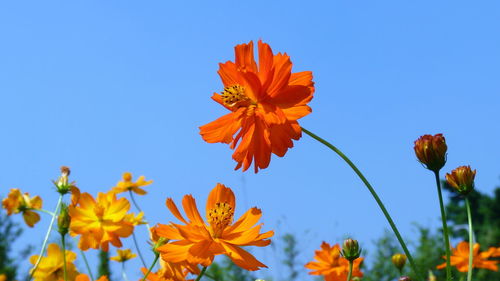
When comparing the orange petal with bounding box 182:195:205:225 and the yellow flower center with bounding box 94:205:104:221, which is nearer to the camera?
the orange petal with bounding box 182:195:205:225

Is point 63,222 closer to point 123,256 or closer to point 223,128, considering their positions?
point 223,128

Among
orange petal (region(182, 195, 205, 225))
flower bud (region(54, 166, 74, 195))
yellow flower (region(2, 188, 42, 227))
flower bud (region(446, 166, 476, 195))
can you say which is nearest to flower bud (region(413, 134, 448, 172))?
flower bud (region(446, 166, 476, 195))

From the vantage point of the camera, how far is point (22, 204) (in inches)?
108

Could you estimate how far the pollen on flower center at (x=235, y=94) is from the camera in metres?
1.36

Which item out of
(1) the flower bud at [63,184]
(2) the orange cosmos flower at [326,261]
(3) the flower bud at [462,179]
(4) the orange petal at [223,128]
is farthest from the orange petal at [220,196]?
(2) the orange cosmos flower at [326,261]

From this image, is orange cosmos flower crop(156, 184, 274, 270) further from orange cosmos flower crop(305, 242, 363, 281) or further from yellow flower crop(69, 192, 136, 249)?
orange cosmos flower crop(305, 242, 363, 281)

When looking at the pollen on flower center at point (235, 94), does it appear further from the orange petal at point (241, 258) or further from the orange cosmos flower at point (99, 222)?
the orange cosmos flower at point (99, 222)

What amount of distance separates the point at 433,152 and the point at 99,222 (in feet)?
4.08

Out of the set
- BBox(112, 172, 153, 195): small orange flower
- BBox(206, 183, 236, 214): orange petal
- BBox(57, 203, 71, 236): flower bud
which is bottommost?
BBox(206, 183, 236, 214): orange petal

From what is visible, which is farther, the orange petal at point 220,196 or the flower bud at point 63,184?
the flower bud at point 63,184

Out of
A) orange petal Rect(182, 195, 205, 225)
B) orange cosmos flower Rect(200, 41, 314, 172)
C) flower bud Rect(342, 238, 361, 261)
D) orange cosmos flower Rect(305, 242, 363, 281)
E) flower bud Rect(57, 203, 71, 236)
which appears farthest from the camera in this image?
orange cosmos flower Rect(305, 242, 363, 281)

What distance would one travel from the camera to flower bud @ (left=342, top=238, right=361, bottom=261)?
1594 millimetres

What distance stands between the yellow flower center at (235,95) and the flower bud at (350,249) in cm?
46

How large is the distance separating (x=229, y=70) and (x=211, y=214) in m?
0.31
